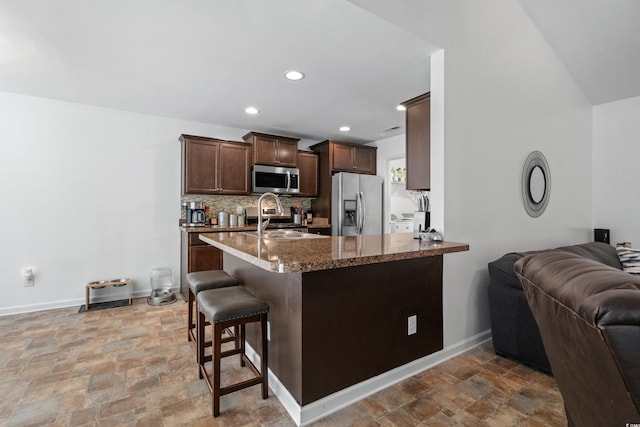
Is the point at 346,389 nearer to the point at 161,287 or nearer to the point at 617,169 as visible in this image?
the point at 161,287

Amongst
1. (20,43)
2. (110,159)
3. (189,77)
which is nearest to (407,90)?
(189,77)

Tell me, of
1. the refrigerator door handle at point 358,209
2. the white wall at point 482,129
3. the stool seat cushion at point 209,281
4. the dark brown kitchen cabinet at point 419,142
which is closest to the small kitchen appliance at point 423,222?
the white wall at point 482,129

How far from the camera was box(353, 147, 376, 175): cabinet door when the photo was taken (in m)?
5.49

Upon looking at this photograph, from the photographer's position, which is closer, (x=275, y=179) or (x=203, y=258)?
(x=203, y=258)

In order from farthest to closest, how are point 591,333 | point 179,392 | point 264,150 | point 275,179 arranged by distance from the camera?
point 275,179 → point 264,150 → point 179,392 → point 591,333

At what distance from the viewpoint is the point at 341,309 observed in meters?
1.82

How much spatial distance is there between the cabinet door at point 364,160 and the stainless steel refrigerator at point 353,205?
0.22 metres

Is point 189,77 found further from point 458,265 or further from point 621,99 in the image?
point 621,99

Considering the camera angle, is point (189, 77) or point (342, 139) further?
point (342, 139)

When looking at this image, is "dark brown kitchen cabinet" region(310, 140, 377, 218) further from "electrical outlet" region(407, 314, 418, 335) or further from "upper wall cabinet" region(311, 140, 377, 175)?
"electrical outlet" region(407, 314, 418, 335)

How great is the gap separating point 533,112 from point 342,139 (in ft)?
10.00

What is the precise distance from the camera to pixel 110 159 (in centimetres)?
398

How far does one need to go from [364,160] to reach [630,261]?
3.71 m

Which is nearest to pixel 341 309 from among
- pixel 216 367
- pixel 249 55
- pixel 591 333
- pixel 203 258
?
pixel 216 367
